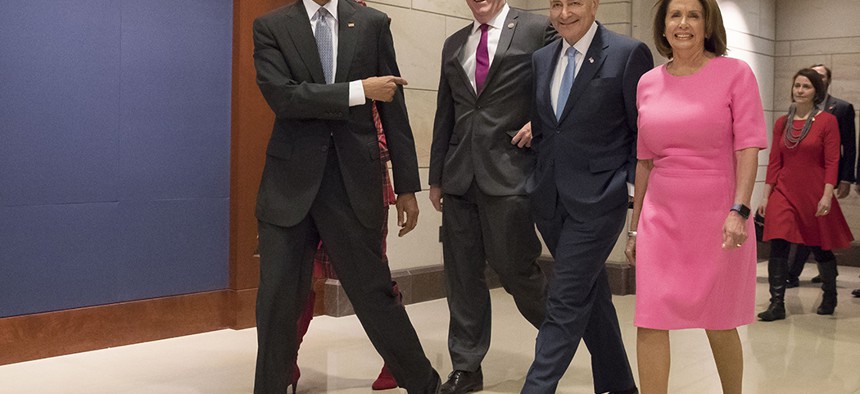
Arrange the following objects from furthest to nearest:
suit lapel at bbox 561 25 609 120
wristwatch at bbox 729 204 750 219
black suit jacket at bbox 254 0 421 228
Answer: suit lapel at bbox 561 25 609 120
black suit jacket at bbox 254 0 421 228
wristwatch at bbox 729 204 750 219

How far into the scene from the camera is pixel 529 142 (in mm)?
4633

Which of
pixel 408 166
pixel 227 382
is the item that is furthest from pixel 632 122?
pixel 227 382

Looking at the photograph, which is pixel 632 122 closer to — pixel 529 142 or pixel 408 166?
pixel 529 142

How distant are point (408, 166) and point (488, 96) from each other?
772mm

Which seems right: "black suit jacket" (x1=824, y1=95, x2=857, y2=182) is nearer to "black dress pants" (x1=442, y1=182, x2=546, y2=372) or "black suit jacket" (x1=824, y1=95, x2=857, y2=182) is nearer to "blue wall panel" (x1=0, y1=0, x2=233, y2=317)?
"black dress pants" (x1=442, y1=182, x2=546, y2=372)

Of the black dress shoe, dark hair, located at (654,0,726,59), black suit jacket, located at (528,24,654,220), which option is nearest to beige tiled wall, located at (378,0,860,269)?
the black dress shoe

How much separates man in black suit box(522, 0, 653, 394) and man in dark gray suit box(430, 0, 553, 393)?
0.34 metres

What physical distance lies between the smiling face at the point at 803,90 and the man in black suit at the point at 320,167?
4422 millimetres

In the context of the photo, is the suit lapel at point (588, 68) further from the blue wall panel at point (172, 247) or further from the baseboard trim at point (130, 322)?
the baseboard trim at point (130, 322)

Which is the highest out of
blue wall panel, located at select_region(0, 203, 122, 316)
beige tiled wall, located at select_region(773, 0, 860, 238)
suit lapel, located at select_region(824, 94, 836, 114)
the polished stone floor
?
beige tiled wall, located at select_region(773, 0, 860, 238)

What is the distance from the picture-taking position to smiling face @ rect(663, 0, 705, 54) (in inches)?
146

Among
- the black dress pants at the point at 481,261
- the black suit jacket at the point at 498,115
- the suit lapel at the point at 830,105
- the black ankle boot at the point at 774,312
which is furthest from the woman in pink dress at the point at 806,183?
the black suit jacket at the point at 498,115

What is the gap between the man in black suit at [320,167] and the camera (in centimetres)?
388

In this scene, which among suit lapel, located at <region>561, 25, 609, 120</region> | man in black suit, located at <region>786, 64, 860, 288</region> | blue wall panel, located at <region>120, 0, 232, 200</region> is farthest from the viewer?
man in black suit, located at <region>786, 64, 860, 288</region>
